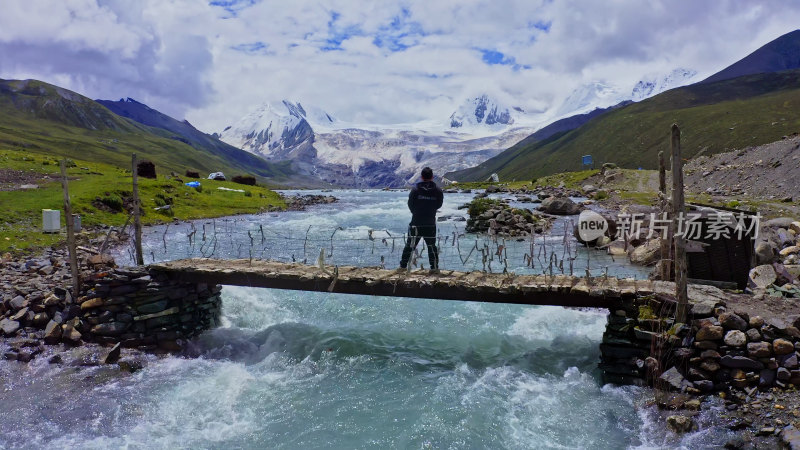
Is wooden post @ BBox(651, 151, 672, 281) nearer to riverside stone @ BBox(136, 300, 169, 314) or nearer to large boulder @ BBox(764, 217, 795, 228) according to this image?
large boulder @ BBox(764, 217, 795, 228)

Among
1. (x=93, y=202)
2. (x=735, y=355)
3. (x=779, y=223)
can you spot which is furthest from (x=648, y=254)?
(x=93, y=202)

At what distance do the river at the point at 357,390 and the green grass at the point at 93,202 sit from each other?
637 inches

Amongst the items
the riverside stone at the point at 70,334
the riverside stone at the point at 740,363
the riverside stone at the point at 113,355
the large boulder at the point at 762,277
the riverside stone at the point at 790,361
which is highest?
the large boulder at the point at 762,277

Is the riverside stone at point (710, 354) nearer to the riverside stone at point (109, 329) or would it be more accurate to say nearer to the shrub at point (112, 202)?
the riverside stone at point (109, 329)

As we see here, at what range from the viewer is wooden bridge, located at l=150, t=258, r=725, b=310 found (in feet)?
43.0

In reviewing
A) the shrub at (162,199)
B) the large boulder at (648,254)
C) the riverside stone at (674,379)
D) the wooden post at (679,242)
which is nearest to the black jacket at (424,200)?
the wooden post at (679,242)

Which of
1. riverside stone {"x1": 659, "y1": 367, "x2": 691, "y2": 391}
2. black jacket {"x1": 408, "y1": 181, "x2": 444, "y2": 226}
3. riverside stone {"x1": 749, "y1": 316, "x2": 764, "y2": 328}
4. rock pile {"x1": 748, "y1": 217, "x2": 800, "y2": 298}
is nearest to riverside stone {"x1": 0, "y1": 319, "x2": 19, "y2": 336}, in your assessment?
black jacket {"x1": 408, "y1": 181, "x2": 444, "y2": 226}

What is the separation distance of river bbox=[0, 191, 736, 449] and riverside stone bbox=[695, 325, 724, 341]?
6.23 ft

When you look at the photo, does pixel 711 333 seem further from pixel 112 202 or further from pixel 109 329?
pixel 112 202

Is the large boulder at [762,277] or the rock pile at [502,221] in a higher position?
the rock pile at [502,221]

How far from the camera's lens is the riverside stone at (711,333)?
433 inches

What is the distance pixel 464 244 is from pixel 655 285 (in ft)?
72.5

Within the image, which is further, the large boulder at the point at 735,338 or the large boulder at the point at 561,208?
the large boulder at the point at 561,208

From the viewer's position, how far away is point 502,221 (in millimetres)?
40094
